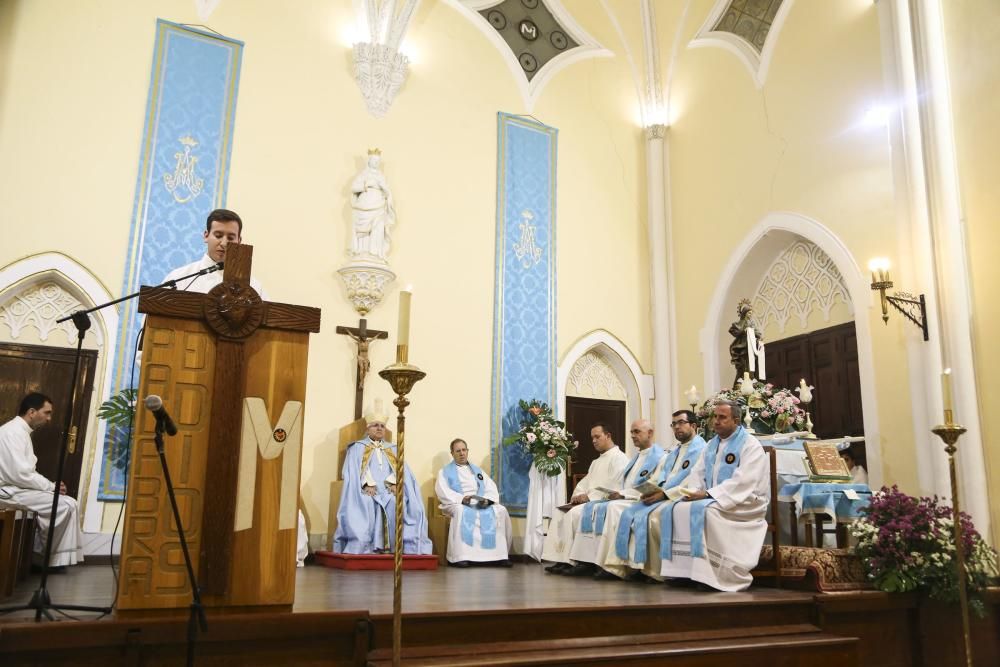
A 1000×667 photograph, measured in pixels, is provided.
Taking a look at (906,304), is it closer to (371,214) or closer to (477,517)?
(477,517)

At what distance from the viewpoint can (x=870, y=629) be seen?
5387 millimetres

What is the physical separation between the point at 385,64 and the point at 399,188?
1.50 meters

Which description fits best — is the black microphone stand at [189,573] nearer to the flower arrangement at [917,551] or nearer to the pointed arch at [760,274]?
the flower arrangement at [917,551]

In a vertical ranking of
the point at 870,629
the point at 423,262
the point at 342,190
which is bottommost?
the point at 870,629

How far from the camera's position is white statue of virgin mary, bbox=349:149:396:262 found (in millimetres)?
9381

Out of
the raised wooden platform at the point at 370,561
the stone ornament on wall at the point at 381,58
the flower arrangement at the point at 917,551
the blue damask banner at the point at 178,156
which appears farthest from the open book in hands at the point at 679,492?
the stone ornament on wall at the point at 381,58

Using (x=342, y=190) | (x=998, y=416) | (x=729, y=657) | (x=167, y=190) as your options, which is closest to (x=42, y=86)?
(x=167, y=190)

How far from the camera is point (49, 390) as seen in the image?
8047 mm

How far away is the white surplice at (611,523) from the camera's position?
674 centimetres

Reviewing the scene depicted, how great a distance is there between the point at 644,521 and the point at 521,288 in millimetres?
4654

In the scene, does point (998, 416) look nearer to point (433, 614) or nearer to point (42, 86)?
point (433, 614)

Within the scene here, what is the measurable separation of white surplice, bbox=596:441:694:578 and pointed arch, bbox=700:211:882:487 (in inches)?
88.7

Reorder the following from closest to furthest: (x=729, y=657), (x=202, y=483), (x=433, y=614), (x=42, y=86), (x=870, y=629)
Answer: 1. (x=202, y=483)
2. (x=433, y=614)
3. (x=729, y=657)
4. (x=870, y=629)
5. (x=42, y=86)

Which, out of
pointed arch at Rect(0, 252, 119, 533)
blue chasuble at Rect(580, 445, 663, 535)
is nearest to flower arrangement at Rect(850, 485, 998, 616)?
blue chasuble at Rect(580, 445, 663, 535)
